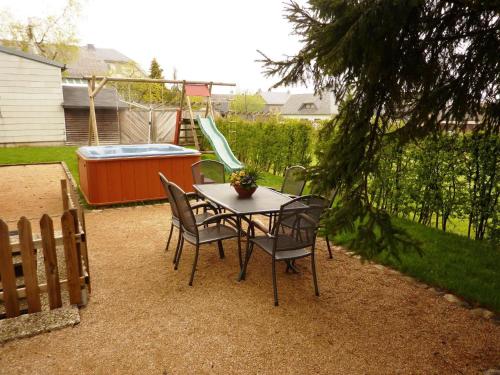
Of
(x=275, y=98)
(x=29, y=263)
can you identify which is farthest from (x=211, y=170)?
(x=275, y=98)

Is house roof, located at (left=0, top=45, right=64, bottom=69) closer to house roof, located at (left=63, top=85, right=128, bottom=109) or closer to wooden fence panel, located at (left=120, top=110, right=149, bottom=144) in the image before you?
house roof, located at (left=63, top=85, right=128, bottom=109)

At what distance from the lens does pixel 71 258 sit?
3.11m

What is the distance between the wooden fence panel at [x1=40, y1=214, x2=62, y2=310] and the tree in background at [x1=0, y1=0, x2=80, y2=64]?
25575 mm

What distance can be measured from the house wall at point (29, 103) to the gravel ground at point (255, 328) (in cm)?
1416

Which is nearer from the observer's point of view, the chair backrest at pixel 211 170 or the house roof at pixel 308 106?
the chair backrest at pixel 211 170

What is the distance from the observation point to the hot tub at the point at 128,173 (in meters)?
6.65

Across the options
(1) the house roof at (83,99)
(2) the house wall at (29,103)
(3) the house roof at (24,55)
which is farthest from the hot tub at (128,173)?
(3) the house roof at (24,55)

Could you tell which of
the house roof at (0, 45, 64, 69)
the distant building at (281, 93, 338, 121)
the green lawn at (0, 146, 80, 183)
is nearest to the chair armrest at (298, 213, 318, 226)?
the green lawn at (0, 146, 80, 183)

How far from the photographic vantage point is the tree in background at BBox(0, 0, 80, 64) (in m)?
23.1

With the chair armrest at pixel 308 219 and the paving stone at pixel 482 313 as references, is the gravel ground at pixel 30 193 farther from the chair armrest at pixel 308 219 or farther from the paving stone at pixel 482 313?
the paving stone at pixel 482 313

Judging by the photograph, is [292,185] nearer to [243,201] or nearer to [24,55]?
[243,201]

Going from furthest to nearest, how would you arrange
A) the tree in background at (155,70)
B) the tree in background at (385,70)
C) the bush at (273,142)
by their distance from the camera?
the tree in background at (155,70), the bush at (273,142), the tree in background at (385,70)

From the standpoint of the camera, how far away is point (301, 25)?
8.80ft

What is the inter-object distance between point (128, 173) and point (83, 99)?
12546 mm
